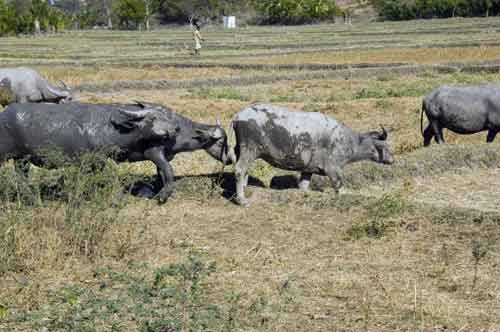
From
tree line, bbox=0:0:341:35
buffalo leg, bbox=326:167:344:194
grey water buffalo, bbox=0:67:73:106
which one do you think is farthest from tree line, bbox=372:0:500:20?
buffalo leg, bbox=326:167:344:194

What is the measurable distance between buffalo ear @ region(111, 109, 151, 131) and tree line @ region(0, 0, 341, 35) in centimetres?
5489

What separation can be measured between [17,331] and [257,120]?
12.9 ft

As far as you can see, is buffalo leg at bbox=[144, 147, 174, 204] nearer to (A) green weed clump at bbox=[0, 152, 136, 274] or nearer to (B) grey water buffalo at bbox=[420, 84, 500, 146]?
(A) green weed clump at bbox=[0, 152, 136, 274]

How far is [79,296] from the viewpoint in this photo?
5.62 metres

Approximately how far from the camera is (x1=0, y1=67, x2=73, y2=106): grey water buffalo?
13.4 metres

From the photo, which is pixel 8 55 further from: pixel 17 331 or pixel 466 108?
pixel 17 331

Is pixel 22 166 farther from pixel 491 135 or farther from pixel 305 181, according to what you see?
pixel 491 135

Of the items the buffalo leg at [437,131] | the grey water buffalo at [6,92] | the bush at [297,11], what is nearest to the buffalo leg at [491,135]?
the buffalo leg at [437,131]

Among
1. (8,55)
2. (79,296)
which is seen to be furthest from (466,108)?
(8,55)

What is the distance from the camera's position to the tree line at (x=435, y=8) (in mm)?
58991

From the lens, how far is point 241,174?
8297 mm

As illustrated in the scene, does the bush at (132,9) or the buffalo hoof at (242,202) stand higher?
the bush at (132,9)

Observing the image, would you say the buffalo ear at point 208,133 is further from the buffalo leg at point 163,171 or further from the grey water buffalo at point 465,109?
the grey water buffalo at point 465,109

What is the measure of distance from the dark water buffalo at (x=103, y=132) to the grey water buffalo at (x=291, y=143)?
0.36 m
